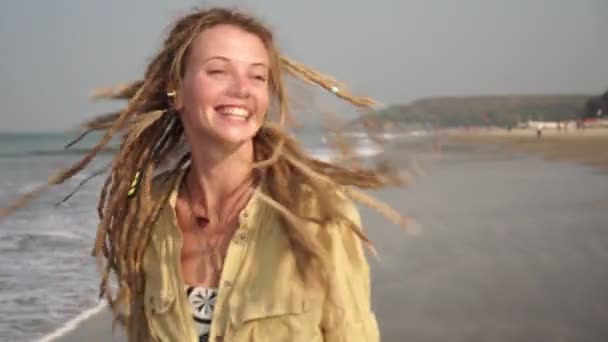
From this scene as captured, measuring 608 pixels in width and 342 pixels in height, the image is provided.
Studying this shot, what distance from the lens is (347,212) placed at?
211 centimetres

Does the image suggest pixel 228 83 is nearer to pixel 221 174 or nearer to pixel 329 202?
pixel 221 174

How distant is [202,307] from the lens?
88.6 inches

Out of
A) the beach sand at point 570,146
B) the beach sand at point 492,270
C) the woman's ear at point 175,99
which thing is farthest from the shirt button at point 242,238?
the beach sand at point 570,146

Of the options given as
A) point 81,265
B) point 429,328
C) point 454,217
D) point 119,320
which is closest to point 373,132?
point 119,320

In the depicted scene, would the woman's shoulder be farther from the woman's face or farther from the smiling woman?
the woman's face

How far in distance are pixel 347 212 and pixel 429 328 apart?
2653mm

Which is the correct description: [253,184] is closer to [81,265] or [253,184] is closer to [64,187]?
[81,265]

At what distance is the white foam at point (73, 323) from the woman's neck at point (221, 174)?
3018 millimetres

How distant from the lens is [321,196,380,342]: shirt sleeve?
2.05 m

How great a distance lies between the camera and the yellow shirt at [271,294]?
2072 mm

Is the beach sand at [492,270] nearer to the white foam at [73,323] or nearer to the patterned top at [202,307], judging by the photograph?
the white foam at [73,323]

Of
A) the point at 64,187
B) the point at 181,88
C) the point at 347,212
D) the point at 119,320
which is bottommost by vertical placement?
the point at 64,187

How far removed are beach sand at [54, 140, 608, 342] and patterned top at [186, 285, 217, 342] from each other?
38.3 inches

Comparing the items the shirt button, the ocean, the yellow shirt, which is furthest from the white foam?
the shirt button
